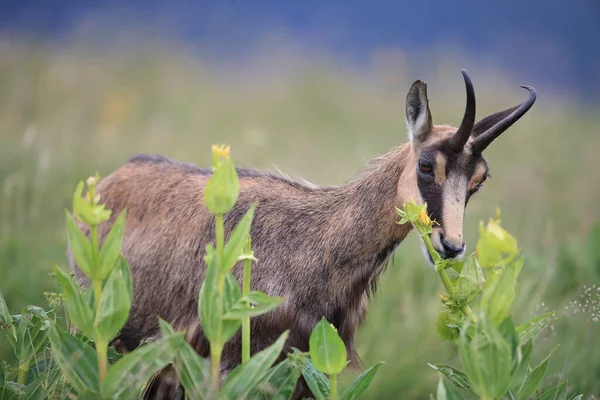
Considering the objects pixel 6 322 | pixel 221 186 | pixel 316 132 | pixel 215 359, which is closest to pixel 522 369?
pixel 215 359

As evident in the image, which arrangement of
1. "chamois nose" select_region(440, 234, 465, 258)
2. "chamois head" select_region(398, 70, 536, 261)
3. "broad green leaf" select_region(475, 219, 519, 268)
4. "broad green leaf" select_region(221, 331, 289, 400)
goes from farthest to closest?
"chamois head" select_region(398, 70, 536, 261) → "chamois nose" select_region(440, 234, 465, 258) → "broad green leaf" select_region(221, 331, 289, 400) → "broad green leaf" select_region(475, 219, 519, 268)

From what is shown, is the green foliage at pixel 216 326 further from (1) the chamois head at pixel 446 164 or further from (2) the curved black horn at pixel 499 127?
(2) the curved black horn at pixel 499 127

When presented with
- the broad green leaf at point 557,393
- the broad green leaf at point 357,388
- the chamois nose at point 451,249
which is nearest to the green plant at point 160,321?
the broad green leaf at point 357,388

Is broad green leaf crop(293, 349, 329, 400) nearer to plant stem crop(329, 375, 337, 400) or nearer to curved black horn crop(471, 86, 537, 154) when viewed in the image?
plant stem crop(329, 375, 337, 400)

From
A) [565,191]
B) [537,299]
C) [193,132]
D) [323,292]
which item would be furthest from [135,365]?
[193,132]

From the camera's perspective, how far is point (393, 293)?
7.05 m

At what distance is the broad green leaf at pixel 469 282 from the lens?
3.21 m

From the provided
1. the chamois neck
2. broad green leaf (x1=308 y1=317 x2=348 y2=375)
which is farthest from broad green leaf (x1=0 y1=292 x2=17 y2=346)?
the chamois neck

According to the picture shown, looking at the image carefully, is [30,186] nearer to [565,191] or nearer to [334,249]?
[334,249]

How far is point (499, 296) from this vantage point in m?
2.80

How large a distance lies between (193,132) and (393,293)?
5793mm

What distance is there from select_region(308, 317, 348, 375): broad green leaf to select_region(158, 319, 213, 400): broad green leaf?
409 mm

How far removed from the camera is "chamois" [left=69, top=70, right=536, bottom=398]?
426 centimetres

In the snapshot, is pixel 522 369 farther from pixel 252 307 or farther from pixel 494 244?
pixel 252 307
